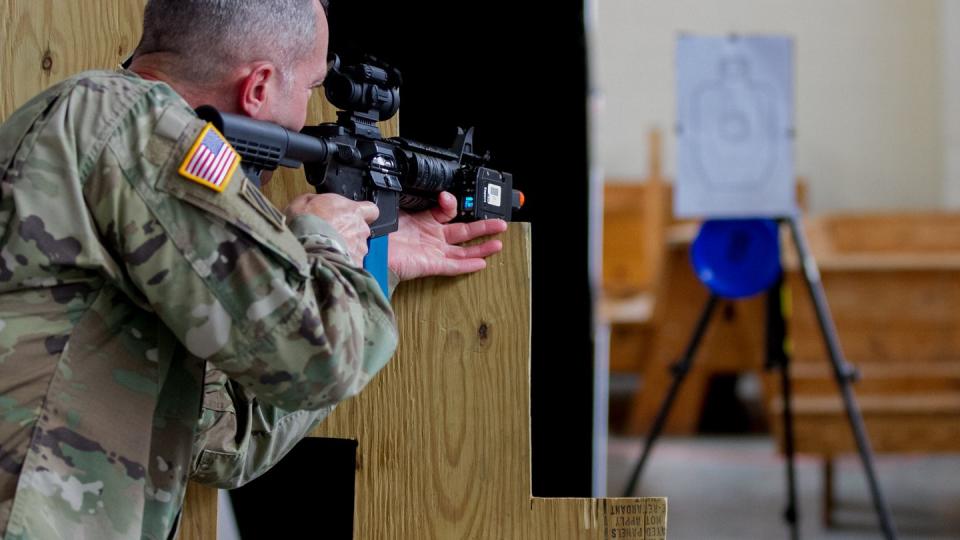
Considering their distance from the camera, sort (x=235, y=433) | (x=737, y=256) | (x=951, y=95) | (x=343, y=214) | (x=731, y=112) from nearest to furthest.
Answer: (x=343, y=214), (x=235, y=433), (x=737, y=256), (x=731, y=112), (x=951, y=95)

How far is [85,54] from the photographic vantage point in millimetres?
1518

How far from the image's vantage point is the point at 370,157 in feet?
4.35

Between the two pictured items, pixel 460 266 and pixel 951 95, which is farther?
pixel 951 95

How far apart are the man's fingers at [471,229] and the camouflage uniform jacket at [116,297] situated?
0.43m

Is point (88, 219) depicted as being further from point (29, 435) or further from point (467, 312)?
point (467, 312)

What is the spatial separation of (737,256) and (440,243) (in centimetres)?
183

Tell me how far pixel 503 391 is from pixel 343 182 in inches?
14.8

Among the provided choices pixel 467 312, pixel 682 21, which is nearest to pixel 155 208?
pixel 467 312

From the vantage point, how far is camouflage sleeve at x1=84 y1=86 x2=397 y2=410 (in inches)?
39.2

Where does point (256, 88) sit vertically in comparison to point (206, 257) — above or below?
above

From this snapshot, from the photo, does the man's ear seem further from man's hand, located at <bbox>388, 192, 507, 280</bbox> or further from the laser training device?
man's hand, located at <bbox>388, 192, 507, 280</bbox>

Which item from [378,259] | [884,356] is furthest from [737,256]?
[378,259]

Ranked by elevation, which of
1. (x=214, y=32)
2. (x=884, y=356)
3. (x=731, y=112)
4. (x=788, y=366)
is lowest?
(x=884, y=356)

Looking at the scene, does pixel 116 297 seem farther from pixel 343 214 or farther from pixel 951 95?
pixel 951 95
